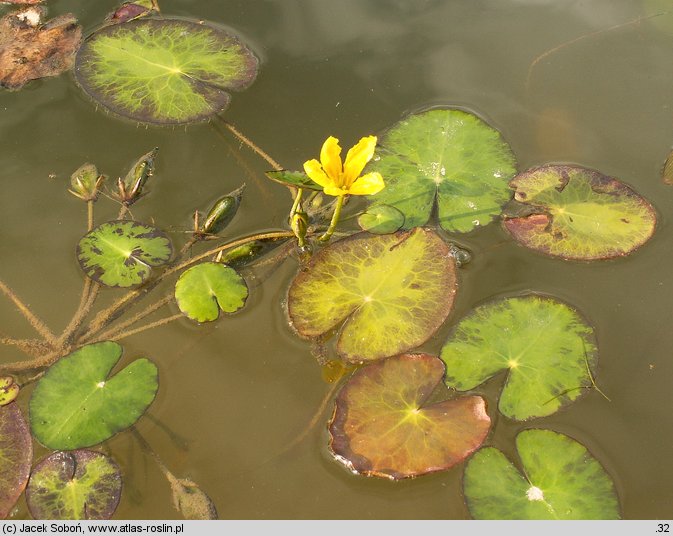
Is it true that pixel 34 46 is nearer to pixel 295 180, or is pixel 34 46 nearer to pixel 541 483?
pixel 295 180

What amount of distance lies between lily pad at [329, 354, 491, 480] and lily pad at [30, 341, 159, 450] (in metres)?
0.71

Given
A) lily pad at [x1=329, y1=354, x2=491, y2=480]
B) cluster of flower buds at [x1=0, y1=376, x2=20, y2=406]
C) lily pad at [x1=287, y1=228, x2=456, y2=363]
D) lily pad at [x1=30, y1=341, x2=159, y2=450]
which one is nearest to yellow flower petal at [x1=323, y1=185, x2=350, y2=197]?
lily pad at [x1=287, y1=228, x2=456, y2=363]

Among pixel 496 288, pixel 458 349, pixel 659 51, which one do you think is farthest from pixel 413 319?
pixel 659 51

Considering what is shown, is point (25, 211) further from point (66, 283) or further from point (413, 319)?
point (413, 319)

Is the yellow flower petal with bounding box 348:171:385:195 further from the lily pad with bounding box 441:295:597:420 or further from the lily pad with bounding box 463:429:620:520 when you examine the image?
the lily pad with bounding box 463:429:620:520

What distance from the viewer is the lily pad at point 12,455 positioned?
84.9 inches

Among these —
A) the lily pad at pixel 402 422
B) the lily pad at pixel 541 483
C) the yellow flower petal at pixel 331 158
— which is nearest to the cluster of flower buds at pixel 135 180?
the yellow flower petal at pixel 331 158

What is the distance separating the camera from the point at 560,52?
3281 mm

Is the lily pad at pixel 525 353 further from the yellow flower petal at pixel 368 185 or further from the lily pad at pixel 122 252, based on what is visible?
the lily pad at pixel 122 252

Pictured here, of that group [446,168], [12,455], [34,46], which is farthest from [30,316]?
[446,168]

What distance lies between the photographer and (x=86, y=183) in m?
2.86

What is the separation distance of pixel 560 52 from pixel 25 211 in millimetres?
2646

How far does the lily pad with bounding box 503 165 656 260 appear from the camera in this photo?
8.61 feet

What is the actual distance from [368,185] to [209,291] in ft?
2.42
